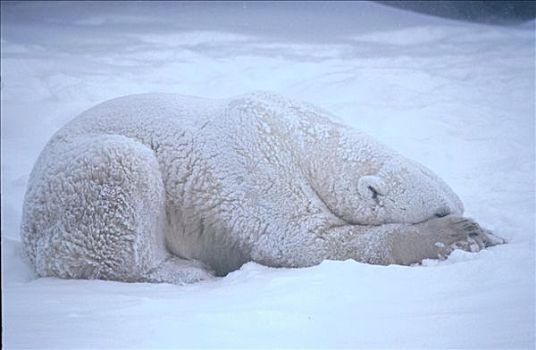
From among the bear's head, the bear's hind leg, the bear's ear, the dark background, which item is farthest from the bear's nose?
the dark background

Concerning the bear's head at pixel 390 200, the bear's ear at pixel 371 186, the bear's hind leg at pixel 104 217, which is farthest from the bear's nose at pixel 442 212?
the bear's hind leg at pixel 104 217

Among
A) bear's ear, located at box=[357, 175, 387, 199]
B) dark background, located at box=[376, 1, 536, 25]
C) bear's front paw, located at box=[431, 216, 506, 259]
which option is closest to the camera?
bear's front paw, located at box=[431, 216, 506, 259]

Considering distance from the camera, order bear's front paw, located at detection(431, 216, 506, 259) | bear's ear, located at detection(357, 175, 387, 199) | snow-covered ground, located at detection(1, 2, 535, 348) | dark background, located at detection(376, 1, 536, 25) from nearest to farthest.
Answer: snow-covered ground, located at detection(1, 2, 535, 348)
bear's front paw, located at detection(431, 216, 506, 259)
bear's ear, located at detection(357, 175, 387, 199)
dark background, located at detection(376, 1, 536, 25)

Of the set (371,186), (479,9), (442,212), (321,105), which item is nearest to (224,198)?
(371,186)

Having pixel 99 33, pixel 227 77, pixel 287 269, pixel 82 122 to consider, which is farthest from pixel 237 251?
pixel 99 33

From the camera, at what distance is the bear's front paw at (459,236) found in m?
2.70

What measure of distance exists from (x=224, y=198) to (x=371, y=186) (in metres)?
0.63

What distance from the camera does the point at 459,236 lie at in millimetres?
2732

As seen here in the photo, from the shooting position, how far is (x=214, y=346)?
1.79 meters

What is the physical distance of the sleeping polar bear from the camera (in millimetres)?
2717

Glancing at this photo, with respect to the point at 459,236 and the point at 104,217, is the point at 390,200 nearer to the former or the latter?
the point at 459,236

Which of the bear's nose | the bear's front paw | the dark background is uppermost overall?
the dark background

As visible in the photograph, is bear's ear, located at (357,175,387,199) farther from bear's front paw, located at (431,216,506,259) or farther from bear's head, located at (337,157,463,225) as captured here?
bear's front paw, located at (431,216,506,259)

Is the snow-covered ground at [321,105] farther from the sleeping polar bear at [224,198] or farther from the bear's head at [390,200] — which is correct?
the bear's head at [390,200]
